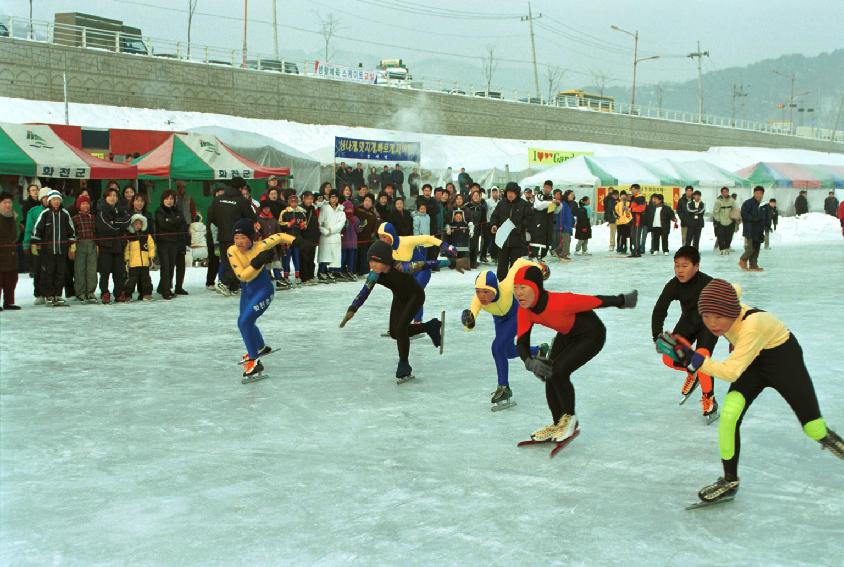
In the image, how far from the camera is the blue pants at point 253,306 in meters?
7.55

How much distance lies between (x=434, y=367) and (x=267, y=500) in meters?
3.72

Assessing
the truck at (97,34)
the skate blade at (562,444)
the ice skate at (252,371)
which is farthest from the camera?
the truck at (97,34)

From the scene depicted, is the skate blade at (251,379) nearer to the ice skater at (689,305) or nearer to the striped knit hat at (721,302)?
the ice skater at (689,305)

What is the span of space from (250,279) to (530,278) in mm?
3292

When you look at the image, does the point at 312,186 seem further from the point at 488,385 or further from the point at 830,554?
the point at 830,554

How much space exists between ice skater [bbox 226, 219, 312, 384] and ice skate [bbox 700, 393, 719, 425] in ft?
11.8

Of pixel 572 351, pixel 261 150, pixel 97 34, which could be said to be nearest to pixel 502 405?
pixel 572 351

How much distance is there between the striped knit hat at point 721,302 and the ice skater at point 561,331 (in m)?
0.97

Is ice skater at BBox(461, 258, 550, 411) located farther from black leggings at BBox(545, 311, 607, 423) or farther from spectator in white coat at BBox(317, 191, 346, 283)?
spectator in white coat at BBox(317, 191, 346, 283)

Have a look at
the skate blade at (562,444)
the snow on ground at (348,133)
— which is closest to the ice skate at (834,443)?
the skate blade at (562,444)

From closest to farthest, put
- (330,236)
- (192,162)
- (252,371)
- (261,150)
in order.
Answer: (252,371) → (330,236) → (192,162) → (261,150)

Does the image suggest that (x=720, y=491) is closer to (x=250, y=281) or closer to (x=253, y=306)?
(x=253, y=306)

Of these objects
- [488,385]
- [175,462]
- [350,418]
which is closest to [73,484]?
[175,462]

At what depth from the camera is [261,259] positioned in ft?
24.7
